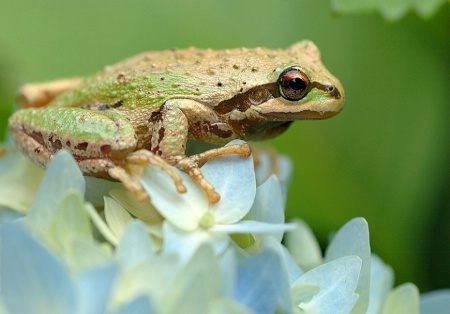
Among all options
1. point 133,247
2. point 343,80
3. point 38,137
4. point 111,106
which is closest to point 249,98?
point 111,106

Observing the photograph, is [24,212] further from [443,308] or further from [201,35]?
[201,35]

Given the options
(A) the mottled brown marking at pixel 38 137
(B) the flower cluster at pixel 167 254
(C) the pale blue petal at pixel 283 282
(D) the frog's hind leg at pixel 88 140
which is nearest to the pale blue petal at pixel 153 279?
(B) the flower cluster at pixel 167 254

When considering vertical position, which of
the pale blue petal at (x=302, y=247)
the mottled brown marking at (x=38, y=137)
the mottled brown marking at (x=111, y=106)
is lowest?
the pale blue petal at (x=302, y=247)

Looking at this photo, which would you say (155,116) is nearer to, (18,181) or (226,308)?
(18,181)

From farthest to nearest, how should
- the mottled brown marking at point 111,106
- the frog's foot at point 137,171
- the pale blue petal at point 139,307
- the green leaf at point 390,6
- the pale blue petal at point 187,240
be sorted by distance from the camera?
1. the green leaf at point 390,6
2. the mottled brown marking at point 111,106
3. the frog's foot at point 137,171
4. the pale blue petal at point 187,240
5. the pale blue petal at point 139,307

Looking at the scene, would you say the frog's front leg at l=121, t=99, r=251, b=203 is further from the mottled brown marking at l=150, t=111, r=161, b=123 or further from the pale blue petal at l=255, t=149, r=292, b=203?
the pale blue petal at l=255, t=149, r=292, b=203

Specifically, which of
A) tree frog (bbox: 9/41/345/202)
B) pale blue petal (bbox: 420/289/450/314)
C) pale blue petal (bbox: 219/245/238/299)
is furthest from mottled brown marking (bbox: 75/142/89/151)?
pale blue petal (bbox: 420/289/450/314)

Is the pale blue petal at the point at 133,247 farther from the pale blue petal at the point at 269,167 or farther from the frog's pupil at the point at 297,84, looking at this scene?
the pale blue petal at the point at 269,167

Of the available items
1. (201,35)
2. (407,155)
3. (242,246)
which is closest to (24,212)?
(242,246)
